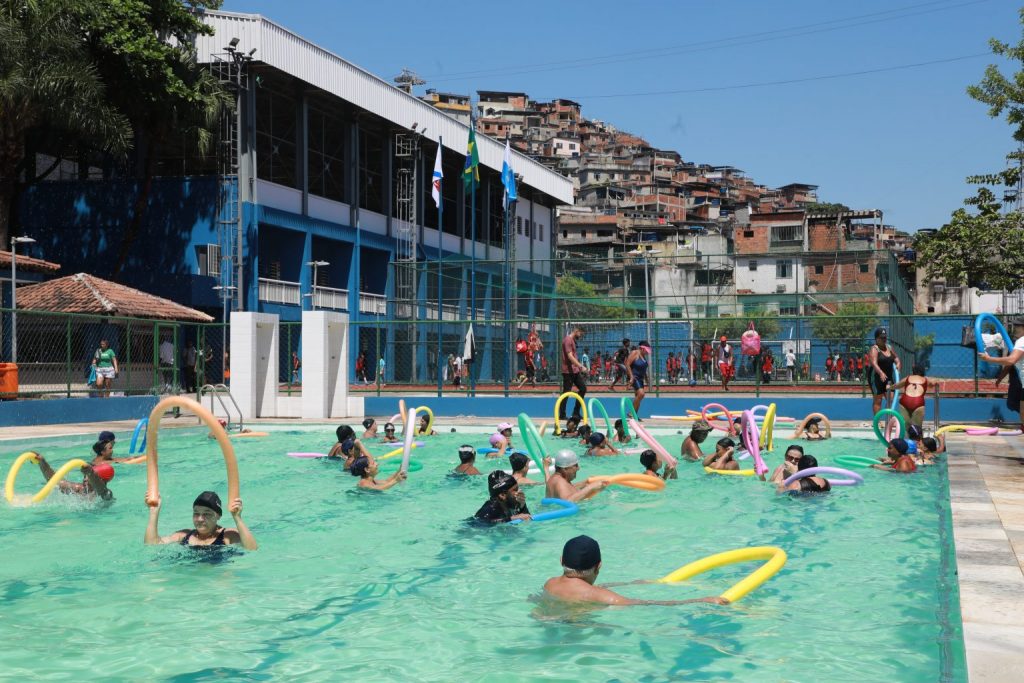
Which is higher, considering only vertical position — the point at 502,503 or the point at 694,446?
the point at 694,446

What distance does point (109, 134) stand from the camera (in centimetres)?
3466

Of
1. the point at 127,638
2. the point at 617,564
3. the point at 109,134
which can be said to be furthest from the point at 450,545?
the point at 109,134

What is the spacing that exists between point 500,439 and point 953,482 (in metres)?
7.80

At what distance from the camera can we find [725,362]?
93.9 feet

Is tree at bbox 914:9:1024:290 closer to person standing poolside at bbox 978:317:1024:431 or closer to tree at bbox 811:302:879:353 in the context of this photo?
tree at bbox 811:302:879:353

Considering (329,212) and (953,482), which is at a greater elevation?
(329,212)

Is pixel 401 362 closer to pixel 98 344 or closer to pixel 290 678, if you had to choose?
pixel 98 344

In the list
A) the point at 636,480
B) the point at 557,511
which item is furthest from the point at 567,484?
the point at 557,511

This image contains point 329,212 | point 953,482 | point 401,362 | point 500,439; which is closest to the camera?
point 953,482

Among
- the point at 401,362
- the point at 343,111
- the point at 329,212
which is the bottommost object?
the point at 401,362

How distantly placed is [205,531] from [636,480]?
5042 mm

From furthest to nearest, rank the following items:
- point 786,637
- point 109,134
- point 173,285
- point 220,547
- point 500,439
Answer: point 173,285 → point 109,134 → point 500,439 → point 220,547 → point 786,637

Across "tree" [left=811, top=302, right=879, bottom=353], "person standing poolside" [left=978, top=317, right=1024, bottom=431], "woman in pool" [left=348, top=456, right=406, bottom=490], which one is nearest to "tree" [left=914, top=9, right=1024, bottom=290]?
"tree" [left=811, top=302, right=879, bottom=353]

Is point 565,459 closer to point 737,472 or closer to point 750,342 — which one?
point 737,472
